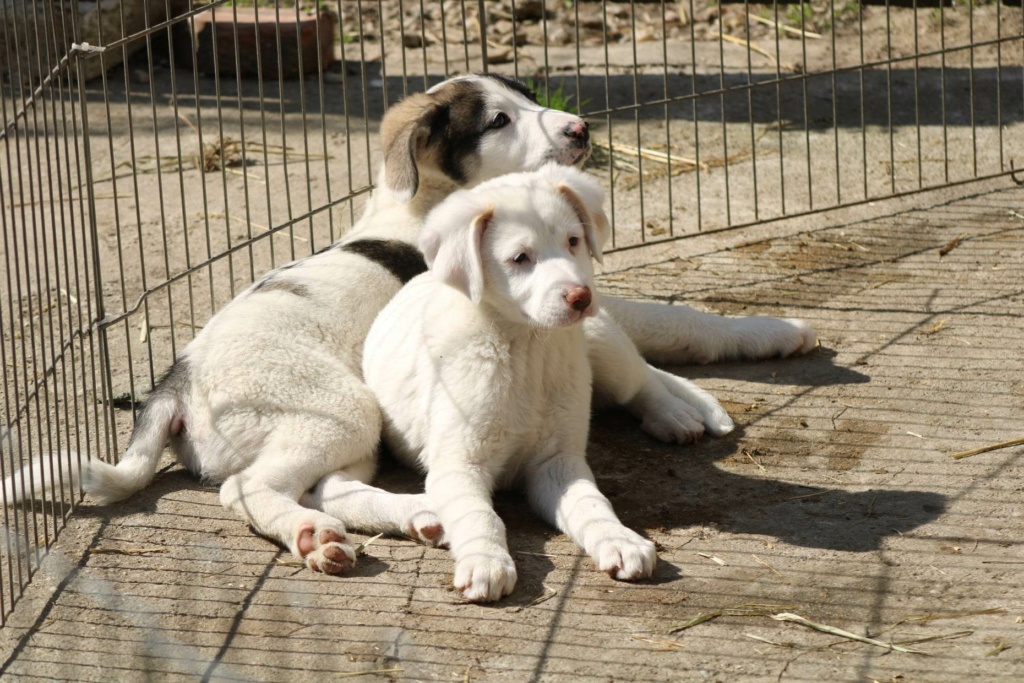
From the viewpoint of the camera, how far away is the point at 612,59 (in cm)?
937

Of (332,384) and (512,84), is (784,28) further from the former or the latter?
(332,384)

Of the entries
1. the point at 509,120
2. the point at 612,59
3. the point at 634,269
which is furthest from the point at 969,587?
the point at 612,59

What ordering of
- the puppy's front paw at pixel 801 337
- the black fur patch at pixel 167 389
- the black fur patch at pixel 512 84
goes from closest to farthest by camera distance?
the black fur patch at pixel 167 389, the puppy's front paw at pixel 801 337, the black fur patch at pixel 512 84

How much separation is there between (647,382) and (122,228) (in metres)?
3.53

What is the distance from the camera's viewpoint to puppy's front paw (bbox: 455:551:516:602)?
3.43 metres

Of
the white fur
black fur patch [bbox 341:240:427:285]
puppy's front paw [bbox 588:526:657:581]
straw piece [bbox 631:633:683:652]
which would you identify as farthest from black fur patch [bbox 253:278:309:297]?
straw piece [bbox 631:633:683:652]

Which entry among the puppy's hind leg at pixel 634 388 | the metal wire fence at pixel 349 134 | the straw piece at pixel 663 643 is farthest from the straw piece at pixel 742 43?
the straw piece at pixel 663 643

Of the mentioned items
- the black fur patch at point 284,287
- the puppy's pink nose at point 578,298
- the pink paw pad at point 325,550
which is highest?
the puppy's pink nose at point 578,298

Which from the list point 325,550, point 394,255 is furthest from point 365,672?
point 394,255

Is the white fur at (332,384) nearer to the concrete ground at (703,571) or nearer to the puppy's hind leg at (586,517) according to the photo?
the concrete ground at (703,571)

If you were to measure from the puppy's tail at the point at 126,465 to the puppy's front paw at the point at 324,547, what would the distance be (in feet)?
2.34

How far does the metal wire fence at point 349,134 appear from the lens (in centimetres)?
517

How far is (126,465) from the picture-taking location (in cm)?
412

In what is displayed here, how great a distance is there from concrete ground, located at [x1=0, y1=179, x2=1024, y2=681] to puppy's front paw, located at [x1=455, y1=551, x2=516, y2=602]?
0.05 meters
